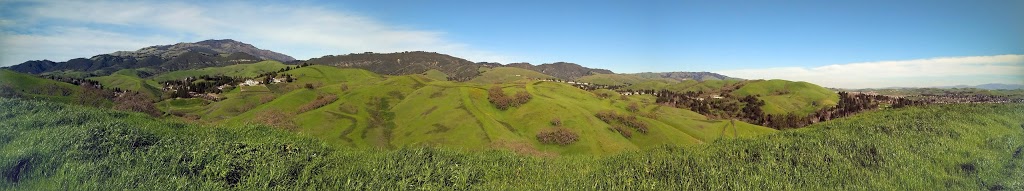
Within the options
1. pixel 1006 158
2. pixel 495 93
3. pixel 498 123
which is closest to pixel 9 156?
pixel 1006 158

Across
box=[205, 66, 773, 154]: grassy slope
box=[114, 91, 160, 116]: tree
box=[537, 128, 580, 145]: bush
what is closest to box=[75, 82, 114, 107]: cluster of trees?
box=[114, 91, 160, 116]: tree

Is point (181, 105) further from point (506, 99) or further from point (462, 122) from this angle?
point (506, 99)

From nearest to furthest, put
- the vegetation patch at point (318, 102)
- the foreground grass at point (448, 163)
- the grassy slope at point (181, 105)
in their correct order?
the foreground grass at point (448, 163)
the vegetation patch at point (318, 102)
the grassy slope at point (181, 105)

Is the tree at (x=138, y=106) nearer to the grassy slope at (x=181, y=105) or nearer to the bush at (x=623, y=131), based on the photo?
the grassy slope at (x=181, y=105)

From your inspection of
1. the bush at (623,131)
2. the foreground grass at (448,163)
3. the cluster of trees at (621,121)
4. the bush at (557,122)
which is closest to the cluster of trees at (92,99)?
the bush at (557,122)

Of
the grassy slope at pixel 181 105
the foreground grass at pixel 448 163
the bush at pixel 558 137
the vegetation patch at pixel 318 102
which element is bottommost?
the bush at pixel 558 137

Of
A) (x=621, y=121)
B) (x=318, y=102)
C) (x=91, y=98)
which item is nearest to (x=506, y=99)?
(x=621, y=121)

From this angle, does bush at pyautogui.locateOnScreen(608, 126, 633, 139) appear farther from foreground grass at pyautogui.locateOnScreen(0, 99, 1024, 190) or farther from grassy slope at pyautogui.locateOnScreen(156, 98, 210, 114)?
grassy slope at pyautogui.locateOnScreen(156, 98, 210, 114)

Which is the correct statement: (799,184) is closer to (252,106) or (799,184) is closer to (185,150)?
(185,150)
